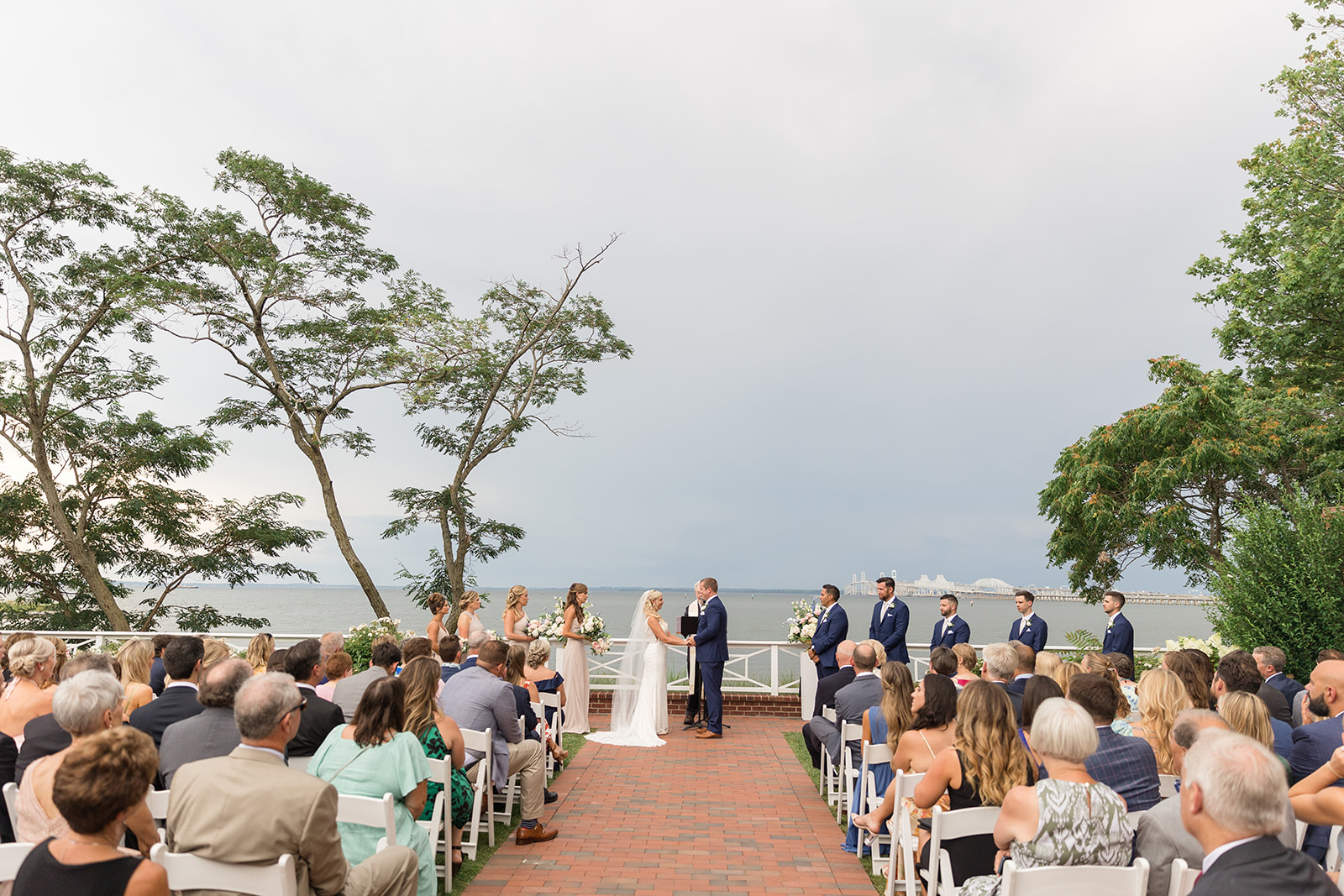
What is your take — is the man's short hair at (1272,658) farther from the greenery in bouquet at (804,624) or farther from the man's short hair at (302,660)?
the man's short hair at (302,660)

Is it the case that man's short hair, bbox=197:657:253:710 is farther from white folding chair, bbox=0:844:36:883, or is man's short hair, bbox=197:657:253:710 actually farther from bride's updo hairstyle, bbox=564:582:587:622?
bride's updo hairstyle, bbox=564:582:587:622

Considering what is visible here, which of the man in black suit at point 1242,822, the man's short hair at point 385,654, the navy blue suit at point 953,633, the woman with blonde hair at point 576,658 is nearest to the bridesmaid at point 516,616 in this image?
the woman with blonde hair at point 576,658

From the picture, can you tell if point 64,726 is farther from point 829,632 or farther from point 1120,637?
point 1120,637

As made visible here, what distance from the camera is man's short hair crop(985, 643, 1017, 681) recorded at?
6.20 meters

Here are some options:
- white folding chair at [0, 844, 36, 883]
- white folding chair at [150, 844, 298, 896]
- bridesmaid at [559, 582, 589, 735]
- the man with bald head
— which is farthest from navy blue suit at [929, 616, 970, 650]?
white folding chair at [0, 844, 36, 883]

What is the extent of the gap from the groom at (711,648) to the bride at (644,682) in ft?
1.02

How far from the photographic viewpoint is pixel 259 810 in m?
2.87

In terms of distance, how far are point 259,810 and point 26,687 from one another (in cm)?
316

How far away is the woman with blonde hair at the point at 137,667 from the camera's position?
18.2ft

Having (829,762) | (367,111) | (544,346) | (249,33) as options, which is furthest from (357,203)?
(829,762)

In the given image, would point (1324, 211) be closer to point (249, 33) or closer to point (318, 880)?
point (318, 880)

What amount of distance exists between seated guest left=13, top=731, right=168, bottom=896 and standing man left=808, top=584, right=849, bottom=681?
8.52 m

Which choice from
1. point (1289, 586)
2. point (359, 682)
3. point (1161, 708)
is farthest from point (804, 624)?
point (1289, 586)

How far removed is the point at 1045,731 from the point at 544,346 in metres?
18.2
